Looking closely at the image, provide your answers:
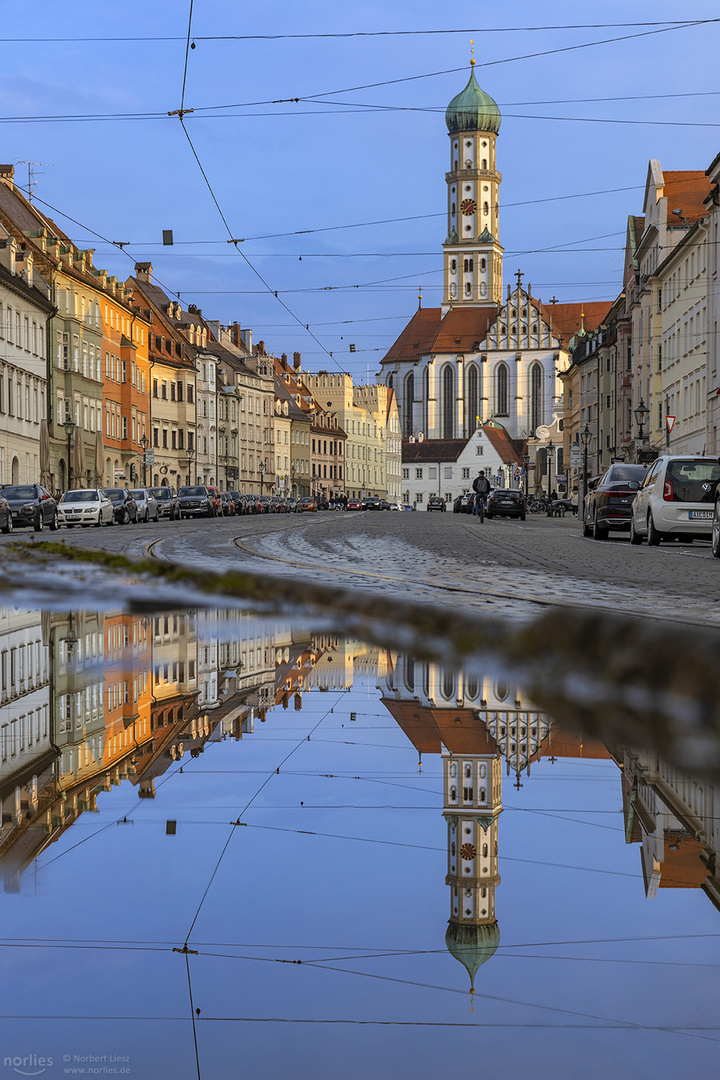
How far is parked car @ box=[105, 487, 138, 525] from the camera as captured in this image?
51787 millimetres

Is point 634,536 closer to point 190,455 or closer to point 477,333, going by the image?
point 190,455

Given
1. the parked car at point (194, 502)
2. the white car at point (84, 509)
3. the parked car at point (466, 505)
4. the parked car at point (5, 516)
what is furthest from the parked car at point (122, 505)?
the parked car at point (466, 505)

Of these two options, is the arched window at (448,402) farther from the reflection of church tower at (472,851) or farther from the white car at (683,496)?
the reflection of church tower at (472,851)

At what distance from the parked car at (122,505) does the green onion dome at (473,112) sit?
129 meters

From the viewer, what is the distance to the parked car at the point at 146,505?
5610cm

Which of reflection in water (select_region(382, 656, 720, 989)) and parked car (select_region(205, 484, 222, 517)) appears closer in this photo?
reflection in water (select_region(382, 656, 720, 989))

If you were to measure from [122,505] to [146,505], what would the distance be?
16.0 ft

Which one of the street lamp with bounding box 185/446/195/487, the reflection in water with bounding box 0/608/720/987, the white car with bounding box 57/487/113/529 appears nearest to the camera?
the reflection in water with bounding box 0/608/720/987

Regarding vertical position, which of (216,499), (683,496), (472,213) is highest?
(472,213)

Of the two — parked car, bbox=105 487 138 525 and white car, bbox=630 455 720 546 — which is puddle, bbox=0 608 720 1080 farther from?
parked car, bbox=105 487 138 525

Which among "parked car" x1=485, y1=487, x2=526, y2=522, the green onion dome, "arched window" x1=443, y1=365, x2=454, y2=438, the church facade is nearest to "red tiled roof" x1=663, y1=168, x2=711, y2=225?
"parked car" x1=485, y1=487, x2=526, y2=522

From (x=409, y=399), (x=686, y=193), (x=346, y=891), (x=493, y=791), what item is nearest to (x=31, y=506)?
(x=493, y=791)

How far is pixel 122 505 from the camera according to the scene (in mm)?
52125

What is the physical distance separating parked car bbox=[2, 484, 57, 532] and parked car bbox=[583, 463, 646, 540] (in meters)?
17.5
